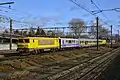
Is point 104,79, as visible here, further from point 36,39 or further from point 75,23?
point 75,23

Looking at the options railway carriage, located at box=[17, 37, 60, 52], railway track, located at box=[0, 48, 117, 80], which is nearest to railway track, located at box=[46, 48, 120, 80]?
railway track, located at box=[0, 48, 117, 80]

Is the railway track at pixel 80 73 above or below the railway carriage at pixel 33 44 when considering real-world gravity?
below

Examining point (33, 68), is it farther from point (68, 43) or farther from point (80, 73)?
point (68, 43)

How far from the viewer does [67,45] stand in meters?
65.9

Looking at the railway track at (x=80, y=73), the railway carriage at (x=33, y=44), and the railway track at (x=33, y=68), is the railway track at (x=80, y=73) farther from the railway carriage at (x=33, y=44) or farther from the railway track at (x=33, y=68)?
the railway carriage at (x=33, y=44)

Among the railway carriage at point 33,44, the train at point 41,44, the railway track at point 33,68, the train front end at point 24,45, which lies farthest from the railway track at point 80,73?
the train at point 41,44

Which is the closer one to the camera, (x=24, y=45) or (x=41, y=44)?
(x=24, y=45)

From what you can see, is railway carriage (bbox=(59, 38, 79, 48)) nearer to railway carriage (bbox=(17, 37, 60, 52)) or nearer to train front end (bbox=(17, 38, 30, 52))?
railway carriage (bbox=(17, 37, 60, 52))

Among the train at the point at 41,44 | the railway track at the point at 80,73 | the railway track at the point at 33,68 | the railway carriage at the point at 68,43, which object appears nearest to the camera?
the railway track at the point at 80,73

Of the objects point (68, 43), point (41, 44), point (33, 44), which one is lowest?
point (68, 43)

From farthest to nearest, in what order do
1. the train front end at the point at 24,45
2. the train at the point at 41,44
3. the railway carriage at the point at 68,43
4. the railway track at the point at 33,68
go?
the railway carriage at the point at 68,43 → the train at the point at 41,44 → the train front end at the point at 24,45 → the railway track at the point at 33,68

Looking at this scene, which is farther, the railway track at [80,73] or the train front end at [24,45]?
the train front end at [24,45]

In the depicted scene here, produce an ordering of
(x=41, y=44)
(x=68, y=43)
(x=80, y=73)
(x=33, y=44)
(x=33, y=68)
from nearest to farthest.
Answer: (x=80, y=73), (x=33, y=68), (x=33, y=44), (x=41, y=44), (x=68, y=43)

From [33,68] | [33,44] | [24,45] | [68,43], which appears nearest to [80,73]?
[33,68]
